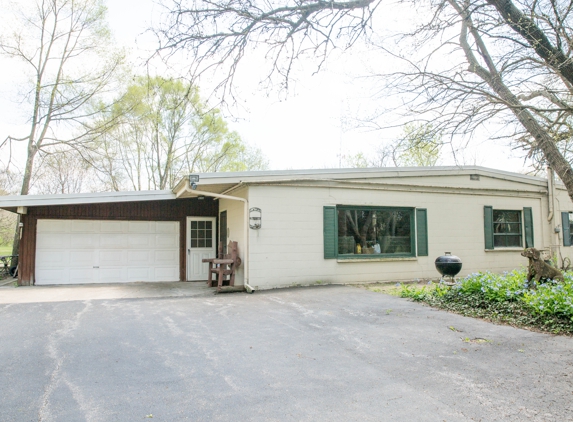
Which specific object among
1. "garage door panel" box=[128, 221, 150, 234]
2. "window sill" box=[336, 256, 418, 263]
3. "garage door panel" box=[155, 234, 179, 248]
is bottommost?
"window sill" box=[336, 256, 418, 263]

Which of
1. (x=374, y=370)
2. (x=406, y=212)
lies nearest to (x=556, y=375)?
(x=374, y=370)

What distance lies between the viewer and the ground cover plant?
516cm

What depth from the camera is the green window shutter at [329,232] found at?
9.16 m

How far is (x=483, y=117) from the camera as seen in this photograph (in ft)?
19.1

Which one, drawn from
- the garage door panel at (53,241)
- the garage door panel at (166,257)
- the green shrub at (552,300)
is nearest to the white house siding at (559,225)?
the green shrub at (552,300)

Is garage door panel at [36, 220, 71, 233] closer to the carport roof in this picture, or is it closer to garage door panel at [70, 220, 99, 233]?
garage door panel at [70, 220, 99, 233]

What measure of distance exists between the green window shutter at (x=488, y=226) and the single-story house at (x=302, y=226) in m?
0.03

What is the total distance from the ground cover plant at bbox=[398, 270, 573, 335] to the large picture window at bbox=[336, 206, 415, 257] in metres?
2.09

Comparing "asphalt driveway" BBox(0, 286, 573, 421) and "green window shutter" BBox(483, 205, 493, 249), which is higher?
"green window shutter" BBox(483, 205, 493, 249)

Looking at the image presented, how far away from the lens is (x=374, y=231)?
32.5ft

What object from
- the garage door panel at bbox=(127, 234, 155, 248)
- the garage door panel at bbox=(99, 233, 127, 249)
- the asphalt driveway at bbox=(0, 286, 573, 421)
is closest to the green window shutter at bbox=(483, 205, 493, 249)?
the asphalt driveway at bbox=(0, 286, 573, 421)

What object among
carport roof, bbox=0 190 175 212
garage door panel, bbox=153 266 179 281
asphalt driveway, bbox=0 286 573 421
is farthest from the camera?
garage door panel, bbox=153 266 179 281

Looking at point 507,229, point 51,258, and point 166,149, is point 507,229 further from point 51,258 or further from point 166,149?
point 166,149

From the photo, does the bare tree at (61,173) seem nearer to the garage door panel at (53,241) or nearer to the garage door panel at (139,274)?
the garage door panel at (53,241)
